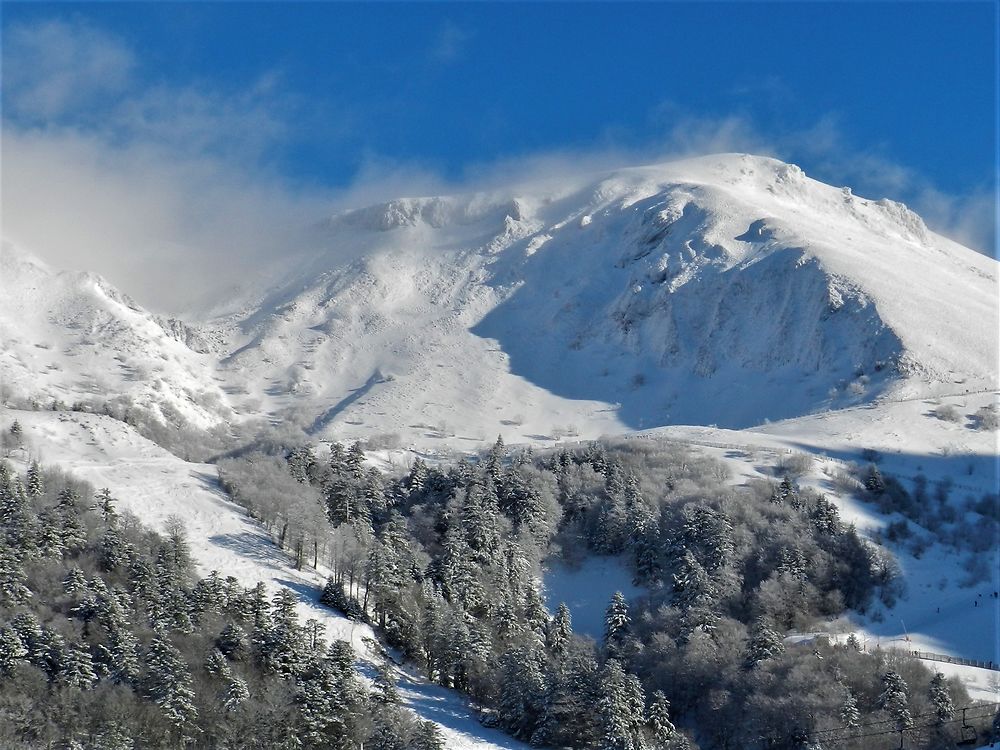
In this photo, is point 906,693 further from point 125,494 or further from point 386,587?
point 125,494

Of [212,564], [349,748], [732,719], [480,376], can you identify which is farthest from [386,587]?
[480,376]

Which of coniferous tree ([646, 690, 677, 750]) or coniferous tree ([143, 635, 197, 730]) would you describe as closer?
coniferous tree ([143, 635, 197, 730])

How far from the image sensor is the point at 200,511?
3565 inches

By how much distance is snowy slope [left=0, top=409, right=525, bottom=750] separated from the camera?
72.6m

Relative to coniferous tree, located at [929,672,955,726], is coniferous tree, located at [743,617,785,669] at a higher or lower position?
higher

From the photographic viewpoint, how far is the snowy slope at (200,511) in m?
72.6

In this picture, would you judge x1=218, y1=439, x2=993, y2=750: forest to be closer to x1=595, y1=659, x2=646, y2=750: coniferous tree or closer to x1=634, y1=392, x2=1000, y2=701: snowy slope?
x1=595, y1=659, x2=646, y2=750: coniferous tree

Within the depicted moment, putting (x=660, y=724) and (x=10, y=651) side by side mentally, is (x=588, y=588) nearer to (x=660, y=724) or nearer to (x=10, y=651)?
(x=660, y=724)

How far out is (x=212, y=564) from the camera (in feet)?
268

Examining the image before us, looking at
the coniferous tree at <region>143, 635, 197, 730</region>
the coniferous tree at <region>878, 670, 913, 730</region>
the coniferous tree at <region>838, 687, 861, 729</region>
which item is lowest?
the coniferous tree at <region>143, 635, 197, 730</region>

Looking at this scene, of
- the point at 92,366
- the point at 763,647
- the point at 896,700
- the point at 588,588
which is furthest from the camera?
the point at 92,366

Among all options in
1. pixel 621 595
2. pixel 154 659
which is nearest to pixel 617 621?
pixel 621 595

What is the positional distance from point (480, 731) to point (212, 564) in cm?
2361

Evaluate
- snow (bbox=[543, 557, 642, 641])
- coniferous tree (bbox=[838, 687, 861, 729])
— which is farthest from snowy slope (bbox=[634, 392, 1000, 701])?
snow (bbox=[543, 557, 642, 641])
